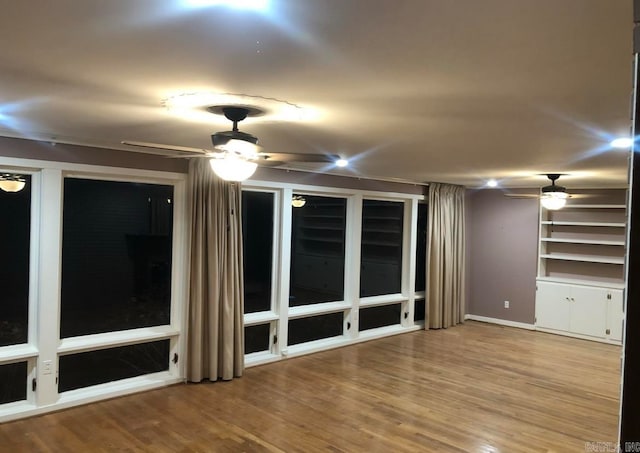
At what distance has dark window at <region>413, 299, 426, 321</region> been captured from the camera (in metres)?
8.23

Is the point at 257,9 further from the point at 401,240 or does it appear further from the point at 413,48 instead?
the point at 401,240

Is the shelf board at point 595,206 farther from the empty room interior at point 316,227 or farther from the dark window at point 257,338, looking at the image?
the dark window at point 257,338

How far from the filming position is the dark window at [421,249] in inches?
324

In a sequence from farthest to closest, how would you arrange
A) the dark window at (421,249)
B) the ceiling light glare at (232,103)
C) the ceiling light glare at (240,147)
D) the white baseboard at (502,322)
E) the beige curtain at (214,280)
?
the dark window at (421,249), the white baseboard at (502,322), the beige curtain at (214,280), the ceiling light glare at (240,147), the ceiling light glare at (232,103)

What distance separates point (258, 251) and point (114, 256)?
1.76 m

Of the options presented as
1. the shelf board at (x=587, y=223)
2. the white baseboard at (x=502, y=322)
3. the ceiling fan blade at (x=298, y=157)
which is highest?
the ceiling fan blade at (x=298, y=157)

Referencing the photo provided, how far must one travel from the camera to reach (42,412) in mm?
4191

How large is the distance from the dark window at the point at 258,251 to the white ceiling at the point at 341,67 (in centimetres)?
239

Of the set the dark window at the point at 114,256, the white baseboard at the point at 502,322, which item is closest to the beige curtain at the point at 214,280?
the dark window at the point at 114,256

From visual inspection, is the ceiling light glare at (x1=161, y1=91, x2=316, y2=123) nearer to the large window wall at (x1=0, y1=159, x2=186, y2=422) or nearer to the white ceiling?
the white ceiling

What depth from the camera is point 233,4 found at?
1.45 m

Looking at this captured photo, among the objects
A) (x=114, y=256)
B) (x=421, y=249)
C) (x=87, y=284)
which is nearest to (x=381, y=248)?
(x=421, y=249)

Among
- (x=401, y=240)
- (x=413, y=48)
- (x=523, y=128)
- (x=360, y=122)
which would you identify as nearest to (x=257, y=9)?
(x=413, y=48)

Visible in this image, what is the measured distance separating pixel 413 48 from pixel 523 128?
1753 mm
